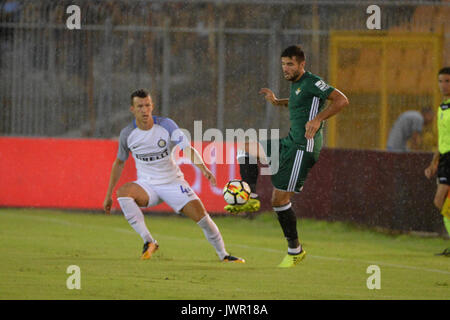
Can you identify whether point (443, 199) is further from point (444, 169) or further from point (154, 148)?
point (154, 148)

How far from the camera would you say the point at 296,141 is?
411 inches

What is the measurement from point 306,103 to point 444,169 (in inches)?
112

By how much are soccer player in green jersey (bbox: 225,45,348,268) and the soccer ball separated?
0.07 m

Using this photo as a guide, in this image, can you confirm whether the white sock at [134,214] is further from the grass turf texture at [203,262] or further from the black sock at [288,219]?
the black sock at [288,219]

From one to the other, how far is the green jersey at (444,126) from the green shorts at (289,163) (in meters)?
2.47

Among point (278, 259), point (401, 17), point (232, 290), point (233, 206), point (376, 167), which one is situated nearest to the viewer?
point (232, 290)

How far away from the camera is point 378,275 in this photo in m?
10.3

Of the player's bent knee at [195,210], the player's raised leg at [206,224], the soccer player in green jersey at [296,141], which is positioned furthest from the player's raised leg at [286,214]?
the player's bent knee at [195,210]

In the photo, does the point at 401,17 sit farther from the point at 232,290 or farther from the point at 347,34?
the point at 232,290

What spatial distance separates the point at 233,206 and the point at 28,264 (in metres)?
2.29

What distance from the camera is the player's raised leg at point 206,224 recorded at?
35.7ft
